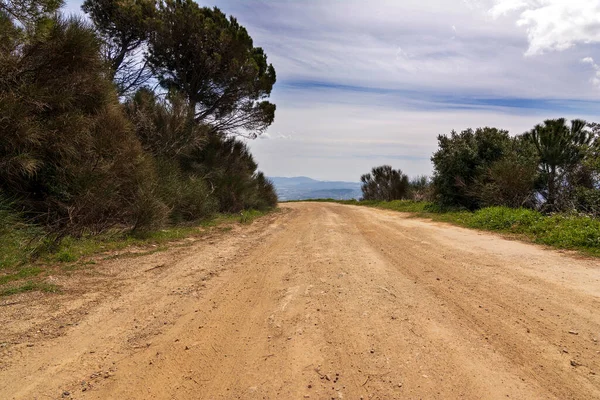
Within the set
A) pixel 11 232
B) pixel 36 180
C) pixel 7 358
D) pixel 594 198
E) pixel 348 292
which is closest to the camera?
pixel 7 358

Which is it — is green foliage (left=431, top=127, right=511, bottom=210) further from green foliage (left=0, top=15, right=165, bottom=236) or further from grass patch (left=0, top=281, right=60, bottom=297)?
grass patch (left=0, top=281, right=60, bottom=297)

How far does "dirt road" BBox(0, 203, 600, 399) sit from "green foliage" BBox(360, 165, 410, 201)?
2782 cm

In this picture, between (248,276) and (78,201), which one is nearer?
(248,276)

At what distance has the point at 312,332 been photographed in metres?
3.51

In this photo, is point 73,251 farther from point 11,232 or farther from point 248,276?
point 248,276

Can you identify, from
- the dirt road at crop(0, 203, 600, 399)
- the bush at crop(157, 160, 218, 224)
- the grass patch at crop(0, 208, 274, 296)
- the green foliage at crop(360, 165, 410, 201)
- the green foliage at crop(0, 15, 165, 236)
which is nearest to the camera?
the dirt road at crop(0, 203, 600, 399)

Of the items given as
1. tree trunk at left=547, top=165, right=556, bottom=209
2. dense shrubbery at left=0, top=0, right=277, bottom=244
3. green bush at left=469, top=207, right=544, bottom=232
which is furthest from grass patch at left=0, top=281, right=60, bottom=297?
tree trunk at left=547, top=165, right=556, bottom=209

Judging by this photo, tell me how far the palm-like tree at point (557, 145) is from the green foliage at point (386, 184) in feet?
52.1

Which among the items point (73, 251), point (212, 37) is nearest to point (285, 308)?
point (73, 251)

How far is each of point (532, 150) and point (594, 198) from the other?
4736mm

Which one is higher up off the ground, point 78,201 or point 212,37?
point 212,37

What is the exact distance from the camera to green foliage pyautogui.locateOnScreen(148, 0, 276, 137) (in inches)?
636

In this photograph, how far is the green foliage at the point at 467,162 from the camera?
16672mm

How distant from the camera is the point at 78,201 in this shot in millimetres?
7941
